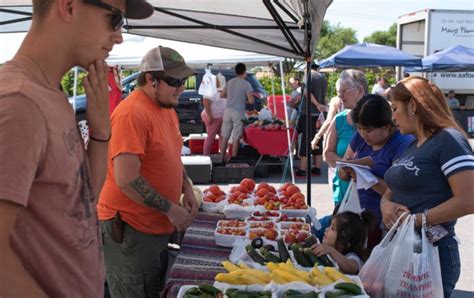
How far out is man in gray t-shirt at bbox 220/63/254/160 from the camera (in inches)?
388

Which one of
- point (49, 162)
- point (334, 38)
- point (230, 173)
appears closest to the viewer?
point (49, 162)

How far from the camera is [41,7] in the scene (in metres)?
1.27

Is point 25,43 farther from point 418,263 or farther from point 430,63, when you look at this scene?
point 430,63

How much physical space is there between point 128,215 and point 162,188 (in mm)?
246

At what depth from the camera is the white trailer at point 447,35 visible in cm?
1758

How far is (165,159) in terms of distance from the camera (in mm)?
3008

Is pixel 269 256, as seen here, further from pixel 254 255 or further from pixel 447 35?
pixel 447 35

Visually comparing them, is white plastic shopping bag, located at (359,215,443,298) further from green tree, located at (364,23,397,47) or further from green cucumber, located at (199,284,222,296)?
green tree, located at (364,23,397,47)

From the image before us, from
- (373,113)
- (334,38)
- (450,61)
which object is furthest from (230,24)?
(334,38)

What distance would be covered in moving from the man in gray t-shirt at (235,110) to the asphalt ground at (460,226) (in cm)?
98

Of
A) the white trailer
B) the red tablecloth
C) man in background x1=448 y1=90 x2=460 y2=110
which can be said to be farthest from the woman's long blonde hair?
the white trailer

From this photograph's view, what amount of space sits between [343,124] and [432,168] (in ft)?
7.04

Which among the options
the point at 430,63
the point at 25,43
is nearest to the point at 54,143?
the point at 25,43

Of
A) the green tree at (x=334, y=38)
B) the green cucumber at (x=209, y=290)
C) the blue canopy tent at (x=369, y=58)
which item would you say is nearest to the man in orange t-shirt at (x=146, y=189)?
the green cucumber at (x=209, y=290)
